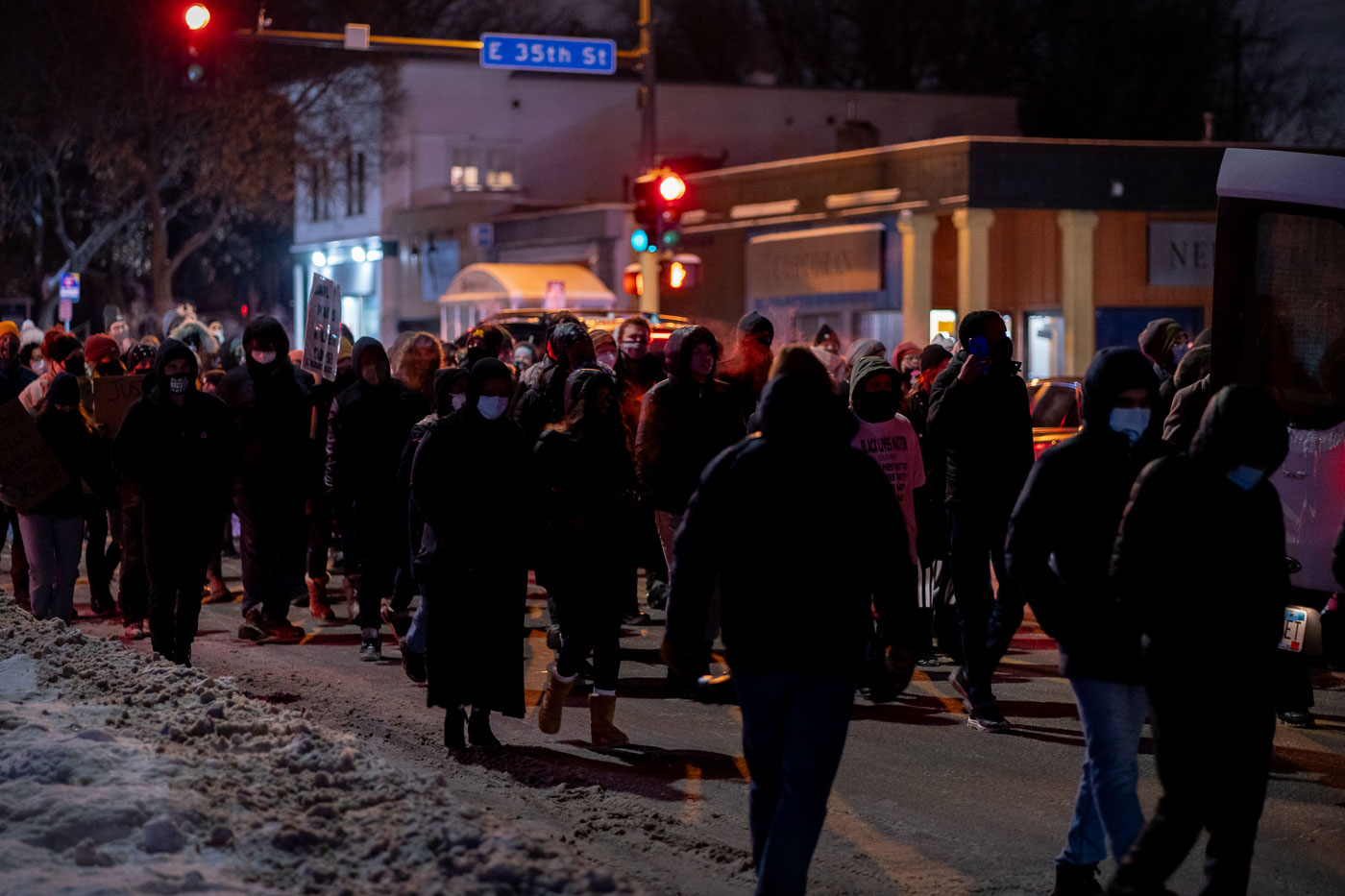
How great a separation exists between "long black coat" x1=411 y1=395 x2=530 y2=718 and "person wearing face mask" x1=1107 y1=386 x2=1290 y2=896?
369cm

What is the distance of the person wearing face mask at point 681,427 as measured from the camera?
9406 mm

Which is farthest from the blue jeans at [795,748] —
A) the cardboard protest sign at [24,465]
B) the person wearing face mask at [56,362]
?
the person wearing face mask at [56,362]

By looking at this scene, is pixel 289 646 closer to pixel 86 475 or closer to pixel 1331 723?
pixel 86 475

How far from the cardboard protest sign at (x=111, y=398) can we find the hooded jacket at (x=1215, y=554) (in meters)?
9.19

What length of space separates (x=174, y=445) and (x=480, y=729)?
276cm

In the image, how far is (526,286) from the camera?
37.4m

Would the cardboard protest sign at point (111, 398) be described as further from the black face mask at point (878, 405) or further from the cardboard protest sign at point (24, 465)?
the black face mask at point (878, 405)

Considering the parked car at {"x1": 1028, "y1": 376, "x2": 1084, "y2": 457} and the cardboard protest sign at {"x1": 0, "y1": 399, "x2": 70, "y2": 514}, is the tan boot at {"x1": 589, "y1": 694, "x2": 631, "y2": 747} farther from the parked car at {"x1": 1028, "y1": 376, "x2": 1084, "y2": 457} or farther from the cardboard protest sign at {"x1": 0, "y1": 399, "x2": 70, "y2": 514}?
the parked car at {"x1": 1028, "y1": 376, "x2": 1084, "y2": 457}

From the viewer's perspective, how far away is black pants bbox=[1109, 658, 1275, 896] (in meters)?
4.87

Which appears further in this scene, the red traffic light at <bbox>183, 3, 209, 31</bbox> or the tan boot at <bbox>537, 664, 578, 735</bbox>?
the red traffic light at <bbox>183, 3, 209, 31</bbox>

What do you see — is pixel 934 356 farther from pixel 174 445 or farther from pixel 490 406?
pixel 174 445

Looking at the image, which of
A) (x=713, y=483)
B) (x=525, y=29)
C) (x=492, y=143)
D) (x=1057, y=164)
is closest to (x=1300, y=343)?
(x=713, y=483)

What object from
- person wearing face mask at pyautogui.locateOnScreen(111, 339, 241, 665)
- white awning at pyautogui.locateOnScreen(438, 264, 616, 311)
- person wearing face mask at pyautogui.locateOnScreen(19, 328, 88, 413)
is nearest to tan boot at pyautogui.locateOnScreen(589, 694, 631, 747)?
person wearing face mask at pyautogui.locateOnScreen(111, 339, 241, 665)

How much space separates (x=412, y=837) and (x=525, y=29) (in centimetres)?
5255
